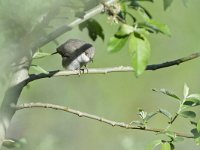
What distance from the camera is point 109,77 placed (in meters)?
7.86

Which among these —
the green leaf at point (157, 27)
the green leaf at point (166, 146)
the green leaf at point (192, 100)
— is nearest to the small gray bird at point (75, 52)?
the green leaf at point (192, 100)

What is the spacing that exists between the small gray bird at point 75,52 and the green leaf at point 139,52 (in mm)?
1264

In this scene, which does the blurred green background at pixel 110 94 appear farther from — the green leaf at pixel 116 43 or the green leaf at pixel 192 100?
the green leaf at pixel 116 43

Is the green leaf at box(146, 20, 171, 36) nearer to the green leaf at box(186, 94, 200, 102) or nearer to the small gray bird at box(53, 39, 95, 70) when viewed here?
the green leaf at box(186, 94, 200, 102)

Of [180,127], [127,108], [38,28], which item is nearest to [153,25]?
[38,28]

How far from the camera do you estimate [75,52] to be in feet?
10.8

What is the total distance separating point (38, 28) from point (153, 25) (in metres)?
0.25

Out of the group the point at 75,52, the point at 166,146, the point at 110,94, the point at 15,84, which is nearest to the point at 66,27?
the point at 15,84

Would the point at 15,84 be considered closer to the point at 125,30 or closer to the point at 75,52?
the point at 125,30

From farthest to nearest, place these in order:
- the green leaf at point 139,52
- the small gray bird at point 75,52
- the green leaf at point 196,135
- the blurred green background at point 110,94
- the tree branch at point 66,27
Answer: the blurred green background at point 110,94, the small gray bird at point 75,52, the green leaf at point 196,135, the tree branch at point 66,27, the green leaf at point 139,52

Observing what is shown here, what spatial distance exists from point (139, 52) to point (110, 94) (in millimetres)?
6112

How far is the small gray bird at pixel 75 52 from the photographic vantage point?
293cm

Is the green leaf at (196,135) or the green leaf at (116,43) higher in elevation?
the green leaf at (116,43)

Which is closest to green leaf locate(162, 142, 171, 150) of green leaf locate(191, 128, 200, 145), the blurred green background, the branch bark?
green leaf locate(191, 128, 200, 145)
